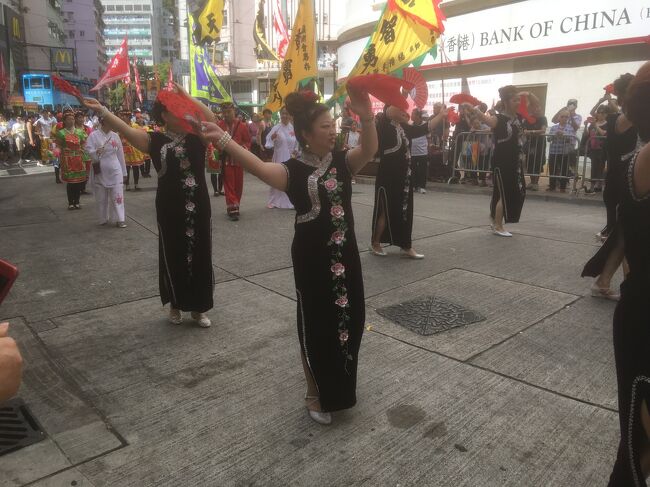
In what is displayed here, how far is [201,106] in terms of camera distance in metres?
3.76

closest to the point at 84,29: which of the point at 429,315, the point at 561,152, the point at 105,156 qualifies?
the point at 105,156

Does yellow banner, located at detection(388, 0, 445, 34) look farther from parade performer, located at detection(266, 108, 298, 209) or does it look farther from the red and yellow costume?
the red and yellow costume

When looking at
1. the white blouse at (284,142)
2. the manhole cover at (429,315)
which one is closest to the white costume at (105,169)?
the white blouse at (284,142)

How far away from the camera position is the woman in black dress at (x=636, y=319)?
1666mm

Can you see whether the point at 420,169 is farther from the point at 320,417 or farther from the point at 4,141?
the point at 4,141

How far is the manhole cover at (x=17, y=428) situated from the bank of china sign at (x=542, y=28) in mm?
13609

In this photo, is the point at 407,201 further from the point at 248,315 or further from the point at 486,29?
the point at 486,29

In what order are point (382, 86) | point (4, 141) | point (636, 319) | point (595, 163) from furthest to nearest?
point (4, 141)
point (595, 163)
point (382, 86)
point (636, 319)

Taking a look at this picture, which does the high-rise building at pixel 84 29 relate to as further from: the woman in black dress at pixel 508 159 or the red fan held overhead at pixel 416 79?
the red fan held overhead at pixel 416 79

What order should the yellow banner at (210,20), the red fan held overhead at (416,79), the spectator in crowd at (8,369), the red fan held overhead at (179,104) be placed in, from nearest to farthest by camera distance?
the spectator in crowd at (8,369)
the red fan held overhead at (179,104)
the red fan held overhead at (416,79)
the yellow banner at (210,20)

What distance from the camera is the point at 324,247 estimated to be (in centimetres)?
274

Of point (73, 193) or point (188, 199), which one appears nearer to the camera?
point (188, 199)

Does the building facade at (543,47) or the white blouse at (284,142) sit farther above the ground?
the building facade at (543,47)

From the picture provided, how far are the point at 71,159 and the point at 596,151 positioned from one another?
33.8 feet
